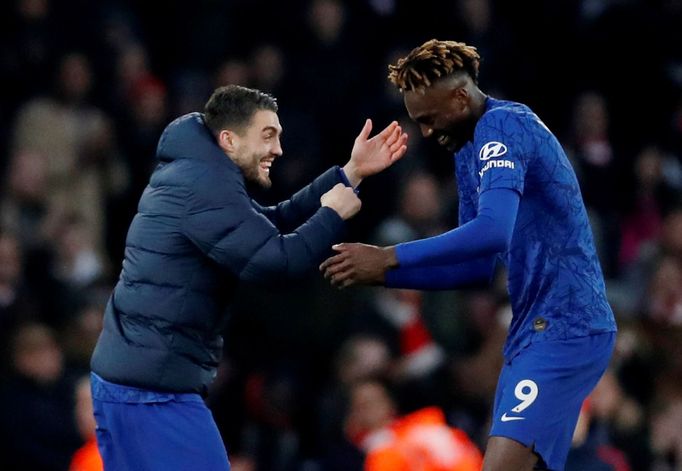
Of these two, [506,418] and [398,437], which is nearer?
Answer: [506,418]

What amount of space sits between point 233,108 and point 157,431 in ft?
4.14

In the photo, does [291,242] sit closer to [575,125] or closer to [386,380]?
[386,380]

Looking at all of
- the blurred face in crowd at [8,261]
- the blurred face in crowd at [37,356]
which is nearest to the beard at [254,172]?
the blurred face in crowd at [37,356]

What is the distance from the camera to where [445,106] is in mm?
5906

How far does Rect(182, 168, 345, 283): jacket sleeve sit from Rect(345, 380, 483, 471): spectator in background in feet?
5.91

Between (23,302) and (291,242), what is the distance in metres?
4.14

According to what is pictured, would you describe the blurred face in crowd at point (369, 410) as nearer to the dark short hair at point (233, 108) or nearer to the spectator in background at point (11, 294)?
the spectator in background at point (11, 294)

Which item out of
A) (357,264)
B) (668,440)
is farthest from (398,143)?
(668,440)

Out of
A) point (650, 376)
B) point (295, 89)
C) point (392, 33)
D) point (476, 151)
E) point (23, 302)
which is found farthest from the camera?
point (392, 33)

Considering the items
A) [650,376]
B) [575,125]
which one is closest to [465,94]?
[650,376]

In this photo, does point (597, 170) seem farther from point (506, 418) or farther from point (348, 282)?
point (348, 282)

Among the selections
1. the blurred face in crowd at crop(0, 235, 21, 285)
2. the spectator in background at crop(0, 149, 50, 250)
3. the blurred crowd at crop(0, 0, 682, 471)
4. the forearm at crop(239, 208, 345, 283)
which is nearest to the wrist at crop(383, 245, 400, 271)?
the forearm at crop(239, 208, 345, 283)

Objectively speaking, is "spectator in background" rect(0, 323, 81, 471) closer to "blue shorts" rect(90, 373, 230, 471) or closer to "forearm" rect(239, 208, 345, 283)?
"blue shorts" rect(90, 373, 230, 471)

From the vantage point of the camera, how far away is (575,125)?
1205 centimetres
